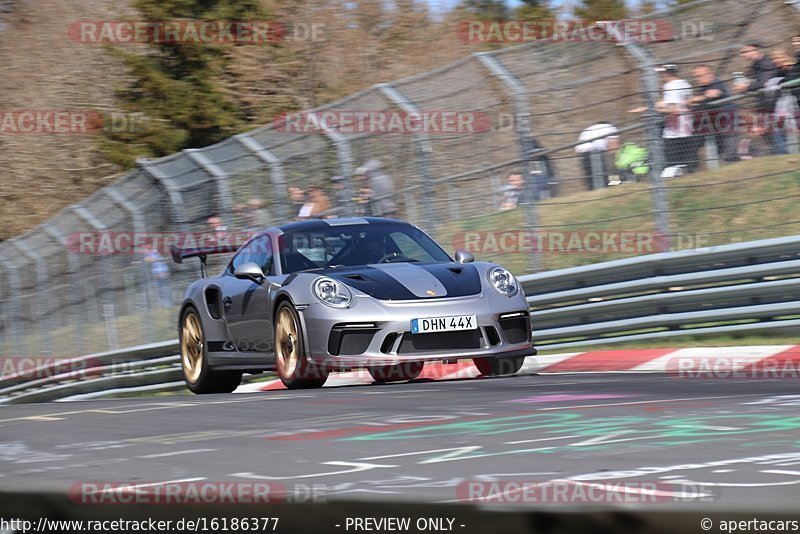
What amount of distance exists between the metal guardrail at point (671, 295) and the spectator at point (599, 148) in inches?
28.7

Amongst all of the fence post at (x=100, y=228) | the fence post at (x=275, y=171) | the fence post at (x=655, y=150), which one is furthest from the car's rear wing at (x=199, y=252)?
the fence post at (x=100, y=228)

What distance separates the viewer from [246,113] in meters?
35.4

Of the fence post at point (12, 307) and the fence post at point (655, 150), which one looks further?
the fence post at point (12, 307)

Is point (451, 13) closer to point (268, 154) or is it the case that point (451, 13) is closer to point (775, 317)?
point (268, 154)

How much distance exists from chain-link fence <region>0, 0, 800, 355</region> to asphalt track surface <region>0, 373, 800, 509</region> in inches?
119

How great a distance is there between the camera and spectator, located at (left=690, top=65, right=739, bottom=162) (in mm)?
9469

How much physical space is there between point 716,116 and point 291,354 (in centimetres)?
358

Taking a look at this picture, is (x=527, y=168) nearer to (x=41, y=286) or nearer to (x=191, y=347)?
(x=191, y=347)

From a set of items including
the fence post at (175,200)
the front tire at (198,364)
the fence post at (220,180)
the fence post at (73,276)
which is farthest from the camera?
the fence post at (73,276)

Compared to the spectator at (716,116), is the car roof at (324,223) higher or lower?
lower

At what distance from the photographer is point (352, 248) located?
30.7 feet

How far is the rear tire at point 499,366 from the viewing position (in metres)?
9.15

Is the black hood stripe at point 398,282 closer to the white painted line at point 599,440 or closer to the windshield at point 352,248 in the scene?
the windshield at point 352,248

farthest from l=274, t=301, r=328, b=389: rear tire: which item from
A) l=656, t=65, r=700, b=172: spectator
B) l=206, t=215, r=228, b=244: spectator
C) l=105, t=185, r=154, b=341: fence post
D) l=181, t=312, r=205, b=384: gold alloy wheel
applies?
l=105, t=185, r=154, b=341: fence post
